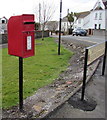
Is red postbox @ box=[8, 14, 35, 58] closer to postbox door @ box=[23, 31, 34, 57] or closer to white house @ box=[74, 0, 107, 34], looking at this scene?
postbox door @ box=[23, 31, 34, 57]

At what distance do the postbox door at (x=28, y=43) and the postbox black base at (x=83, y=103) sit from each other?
1.51m

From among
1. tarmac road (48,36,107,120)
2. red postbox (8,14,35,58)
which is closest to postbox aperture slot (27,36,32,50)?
red postbox (8,14,35,58)

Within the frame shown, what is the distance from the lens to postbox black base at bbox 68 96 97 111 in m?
3.31

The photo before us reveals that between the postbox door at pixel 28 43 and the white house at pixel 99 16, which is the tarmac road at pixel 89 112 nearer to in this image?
the postbox door at pixel 28 43

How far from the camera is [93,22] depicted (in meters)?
39.8

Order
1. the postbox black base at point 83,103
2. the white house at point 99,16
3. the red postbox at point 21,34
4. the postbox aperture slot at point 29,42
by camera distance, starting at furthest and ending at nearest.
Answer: the white house at point 99,16, the postbox black base at point 83,103, the postbox aperture slot at point 29,42, the red postbox at point 21,34

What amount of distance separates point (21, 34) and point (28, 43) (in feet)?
0.74

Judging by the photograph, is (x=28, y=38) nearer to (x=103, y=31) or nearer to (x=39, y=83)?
(x=39, y=83)

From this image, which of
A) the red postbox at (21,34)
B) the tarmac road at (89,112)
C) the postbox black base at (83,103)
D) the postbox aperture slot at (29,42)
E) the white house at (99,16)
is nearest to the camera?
the red postbox at (21,34)

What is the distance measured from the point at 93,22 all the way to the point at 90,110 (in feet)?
129

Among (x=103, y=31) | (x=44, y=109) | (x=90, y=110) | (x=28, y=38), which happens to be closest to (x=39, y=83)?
(x=44, y=109)

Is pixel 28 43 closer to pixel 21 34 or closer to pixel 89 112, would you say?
pixel 21 34

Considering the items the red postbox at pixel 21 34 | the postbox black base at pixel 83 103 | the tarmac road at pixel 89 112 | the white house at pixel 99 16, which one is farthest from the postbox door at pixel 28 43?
the white house at pixel 99 16

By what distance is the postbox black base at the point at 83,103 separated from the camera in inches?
130
